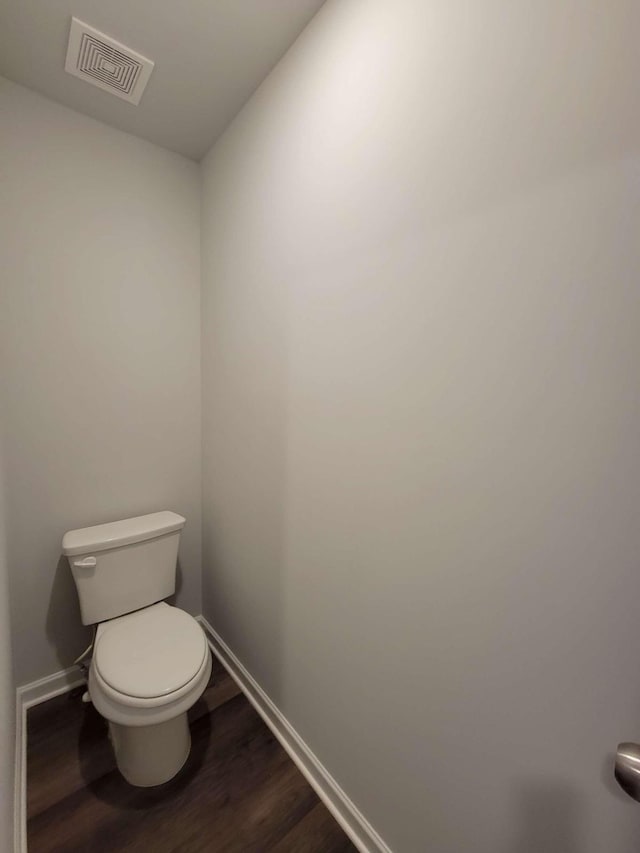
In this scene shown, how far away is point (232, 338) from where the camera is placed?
4.95 ft

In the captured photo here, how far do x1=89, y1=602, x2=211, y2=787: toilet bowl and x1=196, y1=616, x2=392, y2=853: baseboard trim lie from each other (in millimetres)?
307

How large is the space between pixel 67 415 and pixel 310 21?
164 cm

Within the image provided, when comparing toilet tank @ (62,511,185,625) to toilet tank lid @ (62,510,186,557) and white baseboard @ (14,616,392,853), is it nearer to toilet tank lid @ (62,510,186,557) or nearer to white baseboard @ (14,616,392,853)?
toilet tank lid @ (62,510,186,557)

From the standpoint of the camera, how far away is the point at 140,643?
48.8 inches

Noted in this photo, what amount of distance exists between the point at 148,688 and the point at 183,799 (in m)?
0.47

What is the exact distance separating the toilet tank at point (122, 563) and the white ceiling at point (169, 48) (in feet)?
5.61

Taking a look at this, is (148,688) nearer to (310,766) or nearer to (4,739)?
(4,739)

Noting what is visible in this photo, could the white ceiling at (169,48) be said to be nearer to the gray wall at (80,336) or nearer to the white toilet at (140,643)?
the gray wall at (80,336)

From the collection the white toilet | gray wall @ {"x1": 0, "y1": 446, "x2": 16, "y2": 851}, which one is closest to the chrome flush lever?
the white toilet

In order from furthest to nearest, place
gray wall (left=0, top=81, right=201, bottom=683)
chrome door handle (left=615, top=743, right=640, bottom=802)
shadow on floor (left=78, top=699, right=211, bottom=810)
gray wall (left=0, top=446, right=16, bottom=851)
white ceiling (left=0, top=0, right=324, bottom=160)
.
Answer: gray wall (left=0, top=81, right=201, bottom=683), shadow on floor (left=78, top=699, right=211, bottom=810), white ceiling (left=0, top=0, right=324, bottom=160), gray wall (left=0, top=446, right=16, bottom=851), chrome door handle (left=615, top=743, right=640, bottom=802)

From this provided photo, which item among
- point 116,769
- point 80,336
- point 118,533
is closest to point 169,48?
point 80,336

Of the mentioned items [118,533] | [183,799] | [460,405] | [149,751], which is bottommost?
[183,799]

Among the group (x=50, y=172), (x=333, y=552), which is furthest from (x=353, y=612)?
(x=50, y=172)

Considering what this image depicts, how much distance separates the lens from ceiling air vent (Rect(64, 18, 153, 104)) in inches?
41.9
